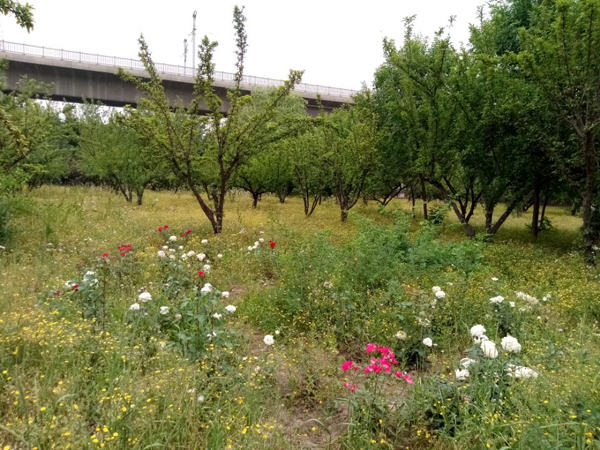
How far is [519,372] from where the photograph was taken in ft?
7.99

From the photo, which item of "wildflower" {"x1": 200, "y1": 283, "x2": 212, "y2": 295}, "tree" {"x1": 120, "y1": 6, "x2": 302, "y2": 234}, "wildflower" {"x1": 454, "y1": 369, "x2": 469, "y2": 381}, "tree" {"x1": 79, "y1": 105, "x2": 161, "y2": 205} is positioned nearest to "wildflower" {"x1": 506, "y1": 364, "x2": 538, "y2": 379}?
"wildflower" {"x1": 454, "y1": 369, "x2": 469, "y2": 381}

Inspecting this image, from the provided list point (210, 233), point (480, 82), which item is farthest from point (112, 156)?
point (480, 82)

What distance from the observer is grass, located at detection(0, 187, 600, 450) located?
7.16ft

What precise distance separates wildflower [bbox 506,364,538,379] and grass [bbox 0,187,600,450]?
5 centimetres

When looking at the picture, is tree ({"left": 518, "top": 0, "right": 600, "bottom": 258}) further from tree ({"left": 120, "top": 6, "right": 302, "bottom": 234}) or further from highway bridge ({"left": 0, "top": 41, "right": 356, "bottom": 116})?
highway bridge ({"left": 0, "top": 41, "right": 356, "bottom": 116})

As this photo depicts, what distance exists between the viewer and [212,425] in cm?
222

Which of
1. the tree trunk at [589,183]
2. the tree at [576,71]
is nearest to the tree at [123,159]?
the tree at [576,71]

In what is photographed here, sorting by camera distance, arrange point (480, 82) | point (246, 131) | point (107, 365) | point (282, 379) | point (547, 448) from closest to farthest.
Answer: point (547, 448) < point (107, 365) < point (282, 379) < point (246, 131) < point (480, 82)

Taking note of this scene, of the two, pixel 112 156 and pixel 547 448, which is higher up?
pixel 112 156

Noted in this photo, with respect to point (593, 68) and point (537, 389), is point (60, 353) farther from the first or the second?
point (593, 68)

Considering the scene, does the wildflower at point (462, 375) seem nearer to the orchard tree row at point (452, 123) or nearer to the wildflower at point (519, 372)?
the wildflower at point (519, 372)

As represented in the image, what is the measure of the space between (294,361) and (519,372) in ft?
5.68

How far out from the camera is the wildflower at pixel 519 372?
2.39 meters

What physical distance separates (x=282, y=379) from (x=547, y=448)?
191cm
